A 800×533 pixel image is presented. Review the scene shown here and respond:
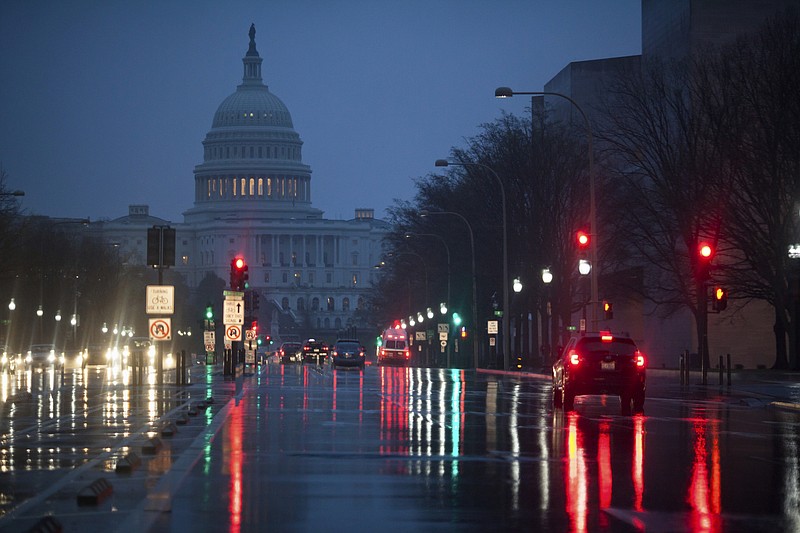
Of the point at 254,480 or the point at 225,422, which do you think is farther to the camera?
the point at 225,422

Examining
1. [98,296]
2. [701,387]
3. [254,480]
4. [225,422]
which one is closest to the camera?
[254,480]

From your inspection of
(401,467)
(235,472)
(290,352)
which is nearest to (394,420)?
(401,467)

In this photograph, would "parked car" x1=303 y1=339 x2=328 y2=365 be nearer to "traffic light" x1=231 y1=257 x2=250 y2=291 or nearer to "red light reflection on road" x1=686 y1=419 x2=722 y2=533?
"traffic light" x1=231 y1=257 x2=250 y2=291

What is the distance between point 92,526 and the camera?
1234 centimetres

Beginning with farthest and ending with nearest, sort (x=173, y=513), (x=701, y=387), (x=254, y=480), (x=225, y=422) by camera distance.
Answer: (x=701, y=387), (x=225, y=422), (x=254, y=480), (x=173, y=513)

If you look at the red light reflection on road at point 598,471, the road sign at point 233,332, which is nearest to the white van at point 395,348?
the road sign at point 233,332

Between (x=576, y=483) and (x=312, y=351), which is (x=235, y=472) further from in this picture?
(x=312, y=351)

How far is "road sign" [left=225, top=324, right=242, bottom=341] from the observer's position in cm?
5597

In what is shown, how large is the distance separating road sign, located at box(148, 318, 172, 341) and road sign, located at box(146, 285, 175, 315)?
256 millimetres

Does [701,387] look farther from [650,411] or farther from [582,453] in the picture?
[582,453]

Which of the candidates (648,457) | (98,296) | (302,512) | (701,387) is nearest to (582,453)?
(648,457)

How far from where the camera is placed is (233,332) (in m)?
56.1

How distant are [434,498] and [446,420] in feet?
44.5

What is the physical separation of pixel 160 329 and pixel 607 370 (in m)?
15.9
